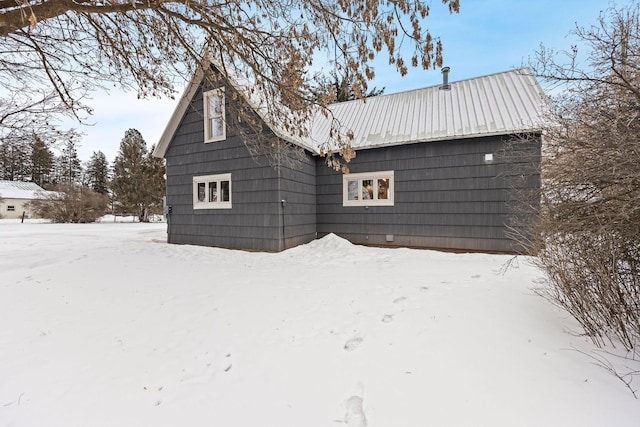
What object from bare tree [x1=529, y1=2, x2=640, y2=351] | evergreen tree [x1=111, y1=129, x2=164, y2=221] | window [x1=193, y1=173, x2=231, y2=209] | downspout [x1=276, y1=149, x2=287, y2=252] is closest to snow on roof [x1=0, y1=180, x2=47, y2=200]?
evergreen tree [x1=111, y1=129, x2=164, y2=221]

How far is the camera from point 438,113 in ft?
27.3

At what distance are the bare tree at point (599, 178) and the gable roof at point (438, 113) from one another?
15.5 feet

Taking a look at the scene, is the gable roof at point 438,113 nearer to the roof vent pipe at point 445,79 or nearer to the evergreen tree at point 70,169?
the roof vent pipe at point 445,79

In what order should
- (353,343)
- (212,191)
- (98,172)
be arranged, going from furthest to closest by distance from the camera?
(98,172)
(212,191)
(353,343)

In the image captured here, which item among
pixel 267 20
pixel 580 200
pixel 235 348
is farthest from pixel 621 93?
pixel 267 20

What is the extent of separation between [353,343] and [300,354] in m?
0.53

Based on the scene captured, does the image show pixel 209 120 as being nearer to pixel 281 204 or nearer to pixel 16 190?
pixel 281 204

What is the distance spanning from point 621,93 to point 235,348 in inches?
156

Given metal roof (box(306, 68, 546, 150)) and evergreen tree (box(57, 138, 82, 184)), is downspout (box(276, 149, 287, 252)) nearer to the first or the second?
metal roof (box(306, 68, 546, 150))

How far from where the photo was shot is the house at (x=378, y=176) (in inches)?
281

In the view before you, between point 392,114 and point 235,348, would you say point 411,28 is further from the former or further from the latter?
point 392,114

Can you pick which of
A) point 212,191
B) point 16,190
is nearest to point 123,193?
point 212,191

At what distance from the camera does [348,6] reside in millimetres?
3303

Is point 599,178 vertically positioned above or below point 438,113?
below
